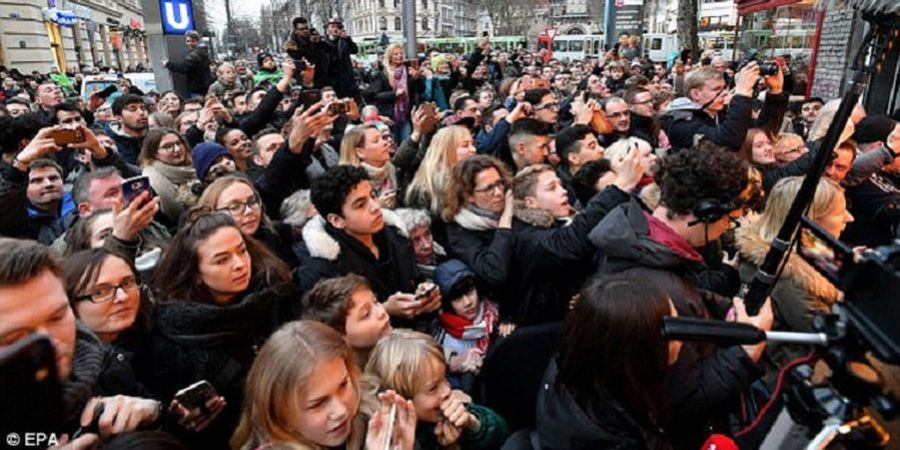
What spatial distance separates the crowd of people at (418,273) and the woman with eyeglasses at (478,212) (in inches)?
0.5

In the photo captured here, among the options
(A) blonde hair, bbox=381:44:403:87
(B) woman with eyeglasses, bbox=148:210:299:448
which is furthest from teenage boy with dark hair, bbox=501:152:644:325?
(A) blonde hair, bbox=381:44:403:87

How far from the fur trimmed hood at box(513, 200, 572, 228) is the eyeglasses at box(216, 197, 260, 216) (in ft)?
4.65

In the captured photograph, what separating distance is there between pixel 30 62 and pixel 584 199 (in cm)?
2672

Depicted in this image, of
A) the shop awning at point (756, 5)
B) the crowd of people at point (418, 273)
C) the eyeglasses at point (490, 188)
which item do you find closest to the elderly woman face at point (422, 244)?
the crowd of people at point (418, 273)

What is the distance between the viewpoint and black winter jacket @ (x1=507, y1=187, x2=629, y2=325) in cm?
293

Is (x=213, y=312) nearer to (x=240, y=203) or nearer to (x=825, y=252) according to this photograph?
(x=240, y=203)

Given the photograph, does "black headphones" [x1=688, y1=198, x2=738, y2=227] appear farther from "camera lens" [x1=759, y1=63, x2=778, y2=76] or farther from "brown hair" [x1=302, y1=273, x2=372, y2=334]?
"camera lens" [x1=759, y1=63, x2=778, y2=76]

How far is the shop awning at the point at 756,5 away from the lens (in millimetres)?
11656

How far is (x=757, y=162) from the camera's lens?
4.33 metres

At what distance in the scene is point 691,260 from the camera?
2.22 metres

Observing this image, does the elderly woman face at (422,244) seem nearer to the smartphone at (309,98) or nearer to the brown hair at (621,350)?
the brown hair at (621,350)

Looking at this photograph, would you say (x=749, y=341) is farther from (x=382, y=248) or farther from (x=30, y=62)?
(x=30, y=62)

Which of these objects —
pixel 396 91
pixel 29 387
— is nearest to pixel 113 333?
pixel 29 387

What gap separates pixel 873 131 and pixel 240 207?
179 inches
